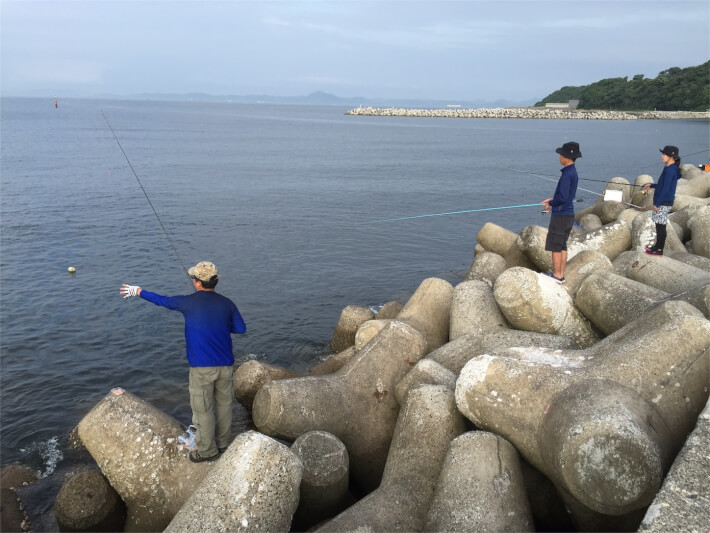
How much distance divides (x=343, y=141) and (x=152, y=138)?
769 inches

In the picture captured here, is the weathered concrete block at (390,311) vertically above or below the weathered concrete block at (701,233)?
below

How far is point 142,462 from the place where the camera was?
5852 millimetres

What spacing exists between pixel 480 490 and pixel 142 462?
333cm

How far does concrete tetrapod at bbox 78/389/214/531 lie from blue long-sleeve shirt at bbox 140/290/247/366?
3.01ft

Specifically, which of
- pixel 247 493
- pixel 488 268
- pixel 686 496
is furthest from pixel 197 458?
pixel 488 268

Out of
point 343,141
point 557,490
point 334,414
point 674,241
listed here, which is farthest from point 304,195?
point 343,141

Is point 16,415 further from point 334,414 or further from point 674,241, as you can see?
point 674,241

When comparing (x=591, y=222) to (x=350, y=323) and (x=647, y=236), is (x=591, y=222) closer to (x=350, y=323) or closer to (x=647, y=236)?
(x=647, y=236)

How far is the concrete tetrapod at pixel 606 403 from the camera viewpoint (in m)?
4.28

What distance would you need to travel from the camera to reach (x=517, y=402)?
5262 millimetres

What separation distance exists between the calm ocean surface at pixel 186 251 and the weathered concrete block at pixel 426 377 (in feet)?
8.88

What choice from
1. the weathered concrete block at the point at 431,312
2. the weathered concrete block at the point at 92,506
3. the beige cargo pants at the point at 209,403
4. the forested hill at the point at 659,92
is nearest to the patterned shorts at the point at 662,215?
the weathered concrete block at the point at 431,312

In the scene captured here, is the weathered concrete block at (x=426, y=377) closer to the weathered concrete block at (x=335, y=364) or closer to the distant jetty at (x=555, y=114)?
the weathered concrete block at (x=335, y=364)

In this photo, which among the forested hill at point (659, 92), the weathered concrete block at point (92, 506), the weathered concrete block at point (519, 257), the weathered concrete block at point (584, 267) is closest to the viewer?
the weathered concrete block at point (92, 506)
